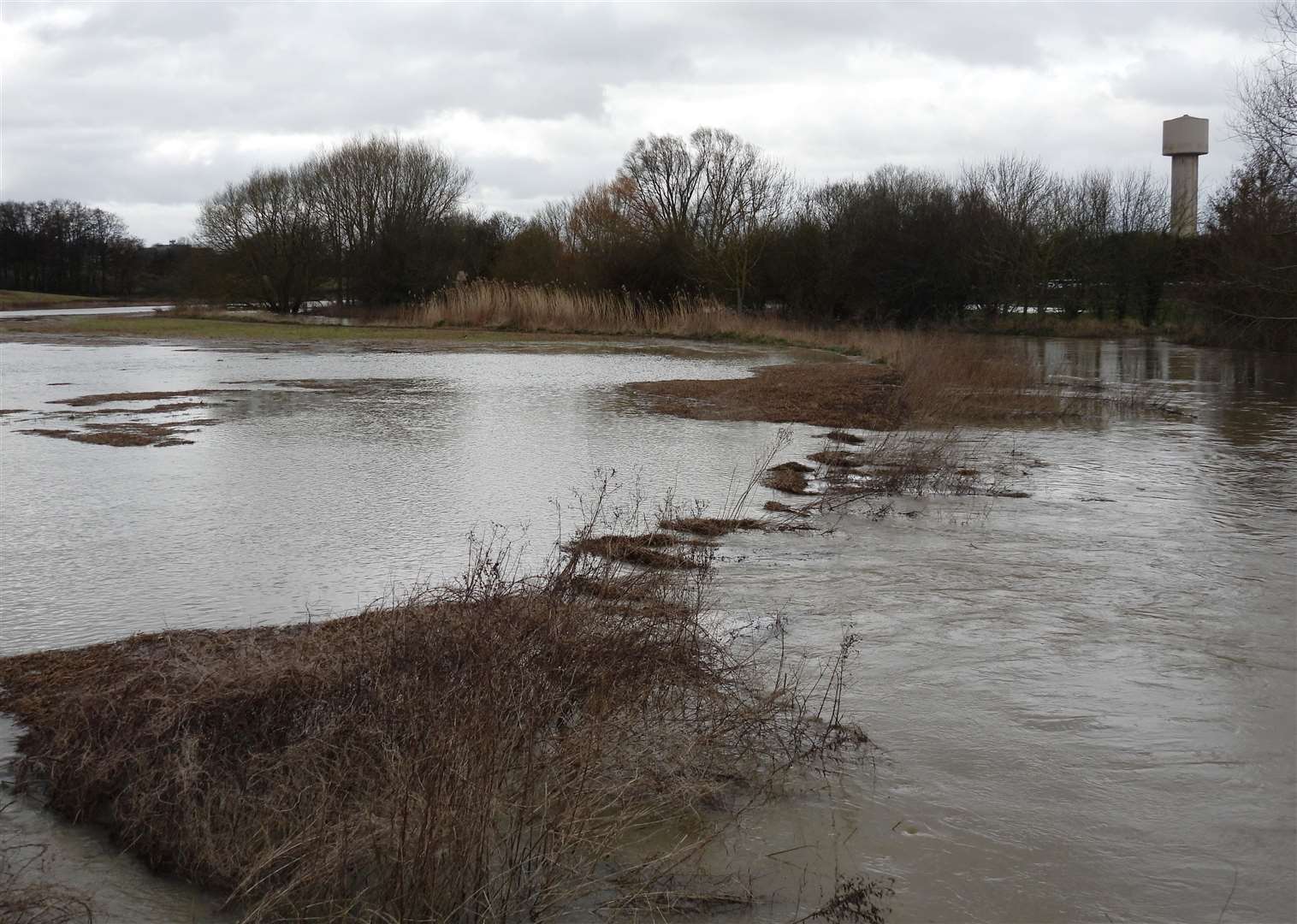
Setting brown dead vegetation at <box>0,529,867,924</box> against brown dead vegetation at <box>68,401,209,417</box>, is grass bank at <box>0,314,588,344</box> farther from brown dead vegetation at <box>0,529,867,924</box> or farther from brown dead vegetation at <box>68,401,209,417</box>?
brown dead vegetation at <box>0,529,867,924</box>

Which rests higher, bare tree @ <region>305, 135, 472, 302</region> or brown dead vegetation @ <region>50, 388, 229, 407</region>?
bare tree @ <region>305, 135, 472, 302</region>

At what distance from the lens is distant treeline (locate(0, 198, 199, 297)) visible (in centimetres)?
8331

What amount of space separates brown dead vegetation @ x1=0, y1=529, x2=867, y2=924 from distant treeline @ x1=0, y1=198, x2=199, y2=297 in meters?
85.3

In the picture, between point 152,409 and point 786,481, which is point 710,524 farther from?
point 152,409

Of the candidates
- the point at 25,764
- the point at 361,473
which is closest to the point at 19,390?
the point at 361,473

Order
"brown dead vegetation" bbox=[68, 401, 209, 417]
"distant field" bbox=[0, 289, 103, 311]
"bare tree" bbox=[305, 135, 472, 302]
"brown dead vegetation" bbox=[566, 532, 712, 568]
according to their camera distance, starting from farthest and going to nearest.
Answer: "distant field" bbox=[0, 289, 103, 311] → "bare tree" bbox=[305, 135, 472, 302] → "brown dead vegetation" bbox=[68, 401, 209, 417] → "brown dead vegetation" bbox=[566, 532, 712, 568]

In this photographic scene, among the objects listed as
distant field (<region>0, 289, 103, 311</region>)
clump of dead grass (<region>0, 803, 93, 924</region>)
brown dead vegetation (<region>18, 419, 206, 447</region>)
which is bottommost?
clump of dead grass (<region>0, 803, 93, 924</region>)

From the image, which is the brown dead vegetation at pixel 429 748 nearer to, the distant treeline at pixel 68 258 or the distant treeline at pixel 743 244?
the distant treeline at pixel 743 244

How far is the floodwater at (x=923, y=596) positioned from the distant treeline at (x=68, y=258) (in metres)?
79.5

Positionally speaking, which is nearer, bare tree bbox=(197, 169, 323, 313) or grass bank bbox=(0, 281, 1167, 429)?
grass bank bbox=(0, 281, 1167, 429)

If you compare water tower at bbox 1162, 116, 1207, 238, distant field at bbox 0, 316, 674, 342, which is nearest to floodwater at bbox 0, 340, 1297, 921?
distant field at bbox 0, 316, 674, 342

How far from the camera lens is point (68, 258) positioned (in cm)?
8469

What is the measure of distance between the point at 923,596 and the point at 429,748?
145 inches

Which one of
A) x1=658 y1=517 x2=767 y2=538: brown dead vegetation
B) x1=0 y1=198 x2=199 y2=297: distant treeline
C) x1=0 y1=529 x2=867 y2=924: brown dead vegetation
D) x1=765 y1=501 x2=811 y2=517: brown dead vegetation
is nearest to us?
x1=0 y1=529 x2=867 y2=924: brown dead vegetation
